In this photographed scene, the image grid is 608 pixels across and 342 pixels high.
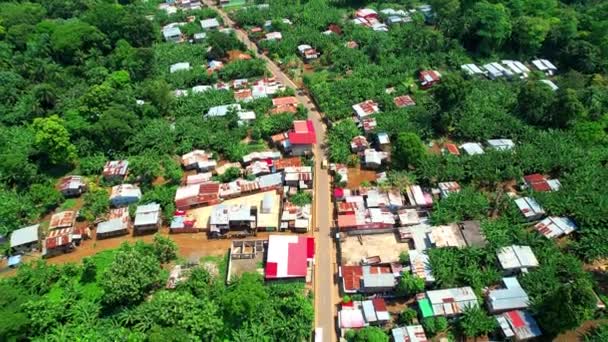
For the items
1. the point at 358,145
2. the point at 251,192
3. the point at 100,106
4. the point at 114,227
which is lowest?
the point at 114,227

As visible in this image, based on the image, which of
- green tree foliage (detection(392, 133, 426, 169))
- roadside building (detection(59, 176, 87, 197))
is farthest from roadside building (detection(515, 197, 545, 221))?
roadside building (detection(59, 176, 87, 197))

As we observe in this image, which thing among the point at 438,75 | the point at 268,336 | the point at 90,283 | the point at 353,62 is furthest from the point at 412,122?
the point at 90,283

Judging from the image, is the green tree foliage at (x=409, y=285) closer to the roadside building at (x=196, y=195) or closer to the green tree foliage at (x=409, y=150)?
the green tree foliage at (x=409, y=150)

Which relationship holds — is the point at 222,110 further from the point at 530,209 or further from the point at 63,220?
the point at 530,209

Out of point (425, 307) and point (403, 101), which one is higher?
point (403, 101)

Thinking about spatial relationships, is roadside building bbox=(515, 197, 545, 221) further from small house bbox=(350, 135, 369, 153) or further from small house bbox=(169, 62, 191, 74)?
small house bbox=(169, 62, 191, 74)

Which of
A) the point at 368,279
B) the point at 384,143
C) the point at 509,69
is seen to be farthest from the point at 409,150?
the point at 509,69

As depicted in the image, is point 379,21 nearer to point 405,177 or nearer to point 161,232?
point 405,177
